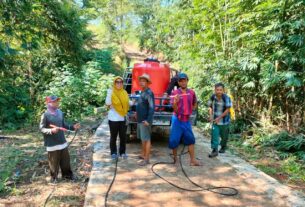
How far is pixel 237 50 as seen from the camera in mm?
9953

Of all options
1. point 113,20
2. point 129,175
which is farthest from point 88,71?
point 113,20

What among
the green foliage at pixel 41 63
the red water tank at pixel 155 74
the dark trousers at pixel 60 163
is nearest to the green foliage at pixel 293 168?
the red water tank at pixel 155 74

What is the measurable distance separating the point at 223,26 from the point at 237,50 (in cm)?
92

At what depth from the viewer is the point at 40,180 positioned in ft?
18.1

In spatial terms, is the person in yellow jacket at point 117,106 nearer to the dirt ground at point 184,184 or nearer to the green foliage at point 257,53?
the dirt ground at point 184,184

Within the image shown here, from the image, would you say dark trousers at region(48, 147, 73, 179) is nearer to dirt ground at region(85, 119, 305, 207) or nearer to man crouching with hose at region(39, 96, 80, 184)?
man crouching with hose at region(39, 96, 80, 184)

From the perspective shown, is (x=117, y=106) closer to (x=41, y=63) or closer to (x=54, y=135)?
(x=54, y=135)

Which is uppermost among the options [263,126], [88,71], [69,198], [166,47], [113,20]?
[113,20]

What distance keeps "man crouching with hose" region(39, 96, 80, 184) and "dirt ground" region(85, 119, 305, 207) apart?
0.58 metres

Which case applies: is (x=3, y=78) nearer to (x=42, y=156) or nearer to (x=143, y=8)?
(x=42, y=156)

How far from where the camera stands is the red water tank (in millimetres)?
8477

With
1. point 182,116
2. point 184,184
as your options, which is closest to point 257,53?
point 182,116

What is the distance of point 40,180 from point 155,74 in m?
4.07

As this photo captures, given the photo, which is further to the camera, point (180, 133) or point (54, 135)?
point (180, 133)
